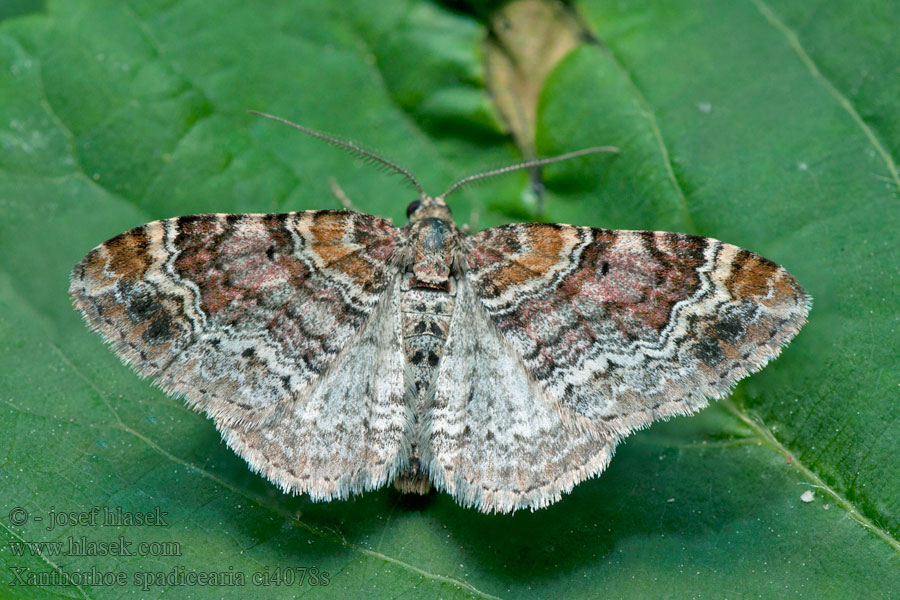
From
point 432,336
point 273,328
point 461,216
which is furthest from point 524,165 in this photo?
point 273,328

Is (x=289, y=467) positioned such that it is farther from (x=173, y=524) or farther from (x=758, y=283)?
(x=758, y=283)

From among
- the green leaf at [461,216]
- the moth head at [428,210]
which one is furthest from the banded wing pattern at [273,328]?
the green leaf at [461,216]

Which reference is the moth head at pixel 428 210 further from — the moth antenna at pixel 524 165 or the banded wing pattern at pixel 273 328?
the banded wing pattern at pixel 273 328

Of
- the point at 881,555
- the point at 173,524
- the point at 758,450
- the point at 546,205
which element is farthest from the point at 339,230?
the point at 881,555

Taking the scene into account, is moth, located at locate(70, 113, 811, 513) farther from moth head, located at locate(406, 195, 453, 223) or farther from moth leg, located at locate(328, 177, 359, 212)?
moth leg, located at locate(328, 177, 359, 212)

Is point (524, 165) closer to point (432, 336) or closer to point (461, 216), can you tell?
point (461, 216)

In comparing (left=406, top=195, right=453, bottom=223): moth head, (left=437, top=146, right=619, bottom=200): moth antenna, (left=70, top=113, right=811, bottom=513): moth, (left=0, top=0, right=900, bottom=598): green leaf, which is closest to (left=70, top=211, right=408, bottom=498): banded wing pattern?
(left=70, top=113, right=811, bottom=513): moth
